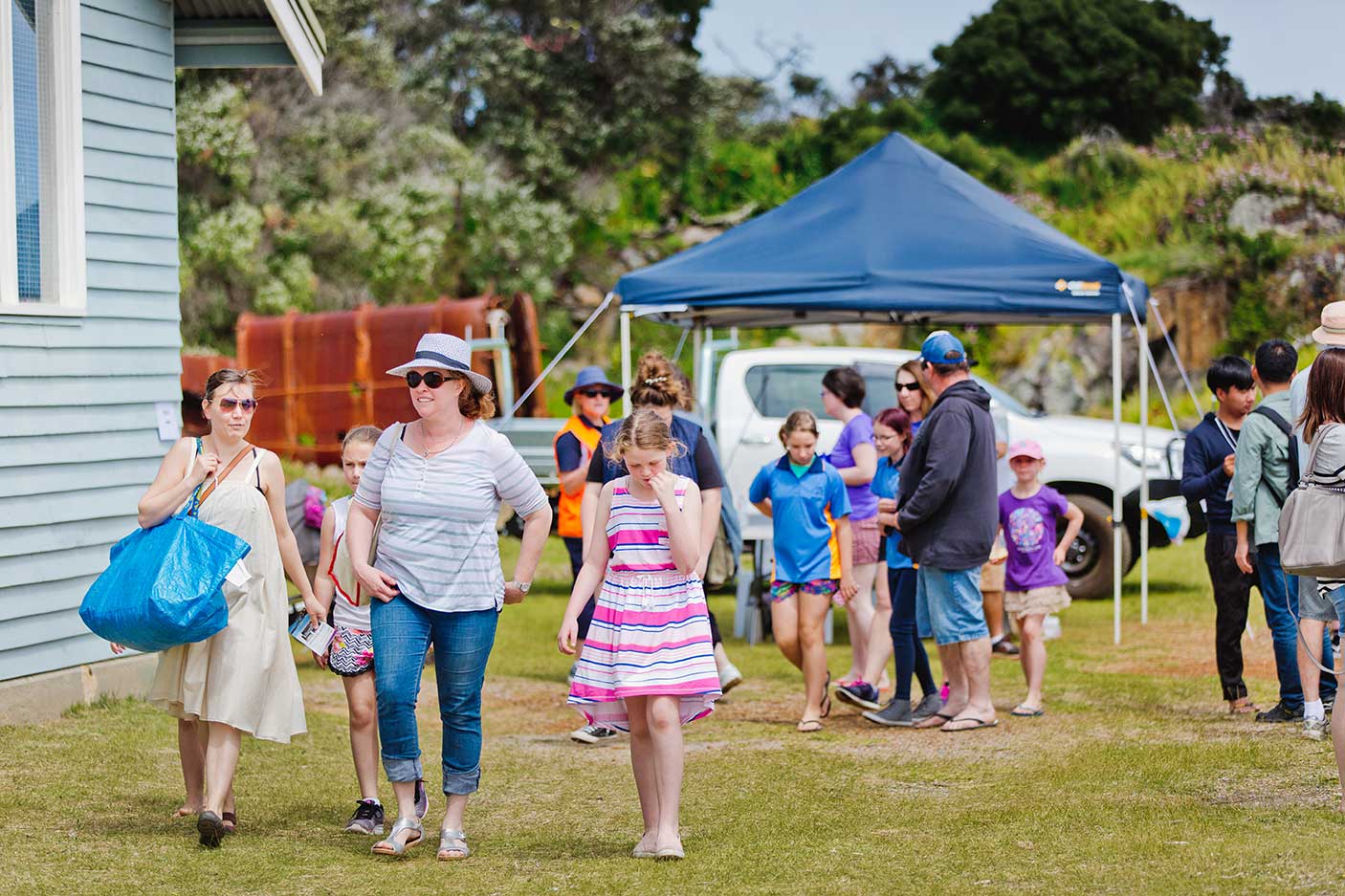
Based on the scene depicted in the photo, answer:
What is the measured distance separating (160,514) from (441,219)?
22786mm

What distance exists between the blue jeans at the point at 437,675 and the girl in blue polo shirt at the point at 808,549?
2733 millimetres

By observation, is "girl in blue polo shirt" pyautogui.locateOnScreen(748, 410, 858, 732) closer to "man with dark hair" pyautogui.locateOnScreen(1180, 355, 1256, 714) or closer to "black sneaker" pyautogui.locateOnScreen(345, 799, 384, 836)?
"man with dark hair" pyautogui.locateOnScreen(1180, 355, 1256, 714)

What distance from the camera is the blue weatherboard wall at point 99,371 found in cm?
745

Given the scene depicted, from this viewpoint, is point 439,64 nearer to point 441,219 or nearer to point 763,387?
point 441,219

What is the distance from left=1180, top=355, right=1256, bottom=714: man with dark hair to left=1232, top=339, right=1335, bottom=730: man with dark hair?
122mm

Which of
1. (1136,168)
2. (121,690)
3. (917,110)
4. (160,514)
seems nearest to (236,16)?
(121,690)

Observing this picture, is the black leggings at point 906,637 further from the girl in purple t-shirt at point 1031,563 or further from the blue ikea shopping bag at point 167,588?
the blue ikea shopping bag at point 167,588

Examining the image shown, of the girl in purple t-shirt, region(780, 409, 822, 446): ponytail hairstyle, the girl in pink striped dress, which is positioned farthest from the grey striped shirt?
the girl in purple t-shirt

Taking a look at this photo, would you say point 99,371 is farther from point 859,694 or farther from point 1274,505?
point 1274,505

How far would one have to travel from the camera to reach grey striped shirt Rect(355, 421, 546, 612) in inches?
196

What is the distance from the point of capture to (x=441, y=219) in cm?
2750

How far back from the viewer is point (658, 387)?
706cm

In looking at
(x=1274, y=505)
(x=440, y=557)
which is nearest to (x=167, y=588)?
(x=440, y=557)

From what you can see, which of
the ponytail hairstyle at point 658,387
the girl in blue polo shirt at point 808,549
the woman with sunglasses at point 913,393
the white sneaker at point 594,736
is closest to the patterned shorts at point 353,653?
the ponytail hairstyle at point 658,387
